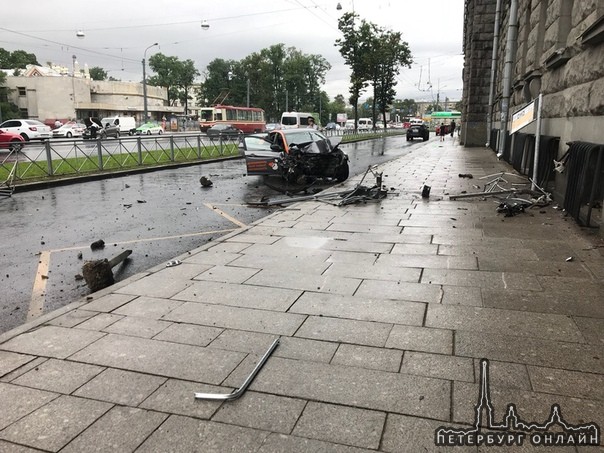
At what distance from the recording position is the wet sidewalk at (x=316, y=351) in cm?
252

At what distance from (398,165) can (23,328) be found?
15.5m

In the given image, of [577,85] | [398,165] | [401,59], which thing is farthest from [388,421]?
[401,59]

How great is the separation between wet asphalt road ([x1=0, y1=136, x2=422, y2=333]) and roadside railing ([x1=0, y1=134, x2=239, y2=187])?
1.42 m

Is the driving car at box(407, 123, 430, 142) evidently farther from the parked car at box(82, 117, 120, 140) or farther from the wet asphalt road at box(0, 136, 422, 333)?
the wet asphalt road at box(0, 136, 422, 333)

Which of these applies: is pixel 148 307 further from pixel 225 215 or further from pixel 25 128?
pixel 25 128

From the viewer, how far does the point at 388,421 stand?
2.53m

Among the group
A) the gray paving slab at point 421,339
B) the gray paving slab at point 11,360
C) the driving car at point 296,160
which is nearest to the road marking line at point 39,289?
the gray paving slab at point 11,360

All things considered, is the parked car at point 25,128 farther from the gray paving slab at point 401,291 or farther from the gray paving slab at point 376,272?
the gray paving slab at point 401,291

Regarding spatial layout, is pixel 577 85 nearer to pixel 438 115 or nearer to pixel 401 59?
pixel 401 59

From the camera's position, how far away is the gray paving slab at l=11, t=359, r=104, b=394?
2984mm

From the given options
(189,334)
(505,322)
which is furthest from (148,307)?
(505,322)

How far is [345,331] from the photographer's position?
3.67 metres

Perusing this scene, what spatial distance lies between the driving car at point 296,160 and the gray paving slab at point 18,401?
1033 cm

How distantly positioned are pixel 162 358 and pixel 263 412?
3.34 ft
